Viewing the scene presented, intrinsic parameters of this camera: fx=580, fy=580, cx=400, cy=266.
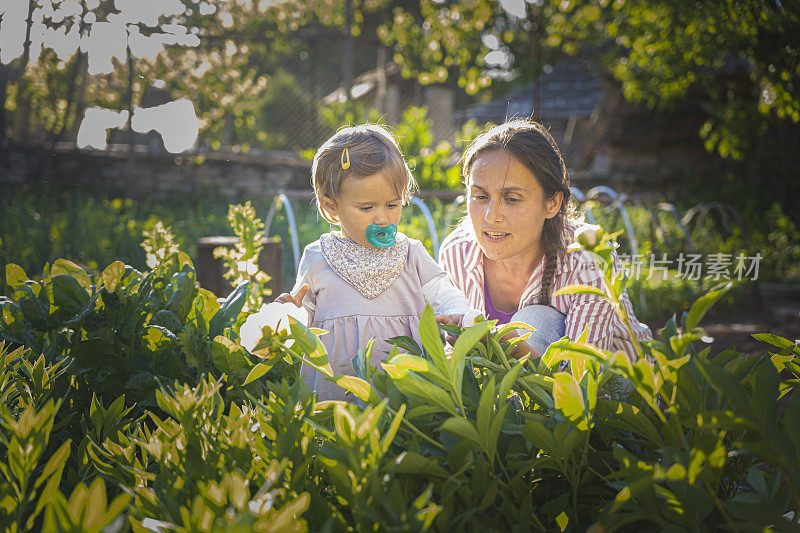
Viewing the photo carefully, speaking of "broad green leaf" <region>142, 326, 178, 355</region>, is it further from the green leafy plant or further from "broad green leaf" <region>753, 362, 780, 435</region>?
"broad green leaf" <region>753, 362, 780, 435</region>

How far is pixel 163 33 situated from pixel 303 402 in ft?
7.49

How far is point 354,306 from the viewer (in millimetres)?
2195

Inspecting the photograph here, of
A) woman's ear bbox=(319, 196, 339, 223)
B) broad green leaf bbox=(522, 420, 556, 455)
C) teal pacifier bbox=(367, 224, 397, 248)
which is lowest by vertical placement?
broad green leaf bbox=(522, 420, 556, 455)

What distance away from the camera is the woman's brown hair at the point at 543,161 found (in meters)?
2.26

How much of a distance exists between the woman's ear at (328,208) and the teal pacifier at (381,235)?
22cm

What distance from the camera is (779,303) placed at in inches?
263

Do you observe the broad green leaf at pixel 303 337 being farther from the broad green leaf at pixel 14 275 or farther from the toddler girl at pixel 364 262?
the toddler girl at pixel 364 262

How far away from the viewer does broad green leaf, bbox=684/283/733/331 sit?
2.28ft

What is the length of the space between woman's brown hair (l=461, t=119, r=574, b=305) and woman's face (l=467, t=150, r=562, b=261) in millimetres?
33

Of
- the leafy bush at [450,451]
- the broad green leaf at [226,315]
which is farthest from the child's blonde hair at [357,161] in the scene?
the leafy bush at [450,451]

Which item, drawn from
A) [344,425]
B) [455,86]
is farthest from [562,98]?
[344,425]

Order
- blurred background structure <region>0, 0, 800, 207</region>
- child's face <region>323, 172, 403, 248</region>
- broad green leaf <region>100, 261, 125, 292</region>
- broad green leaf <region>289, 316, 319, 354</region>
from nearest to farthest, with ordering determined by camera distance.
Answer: broad green leaf <region>289, 316, 319, 354</region>, broad green leaf <region>100, 261, 125, 292</region>, child's face <region>323, 172, 403, 248</region>, blurred background structure <region>0, 0, 800, 207</region>

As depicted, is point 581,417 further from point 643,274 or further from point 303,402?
point 643,274

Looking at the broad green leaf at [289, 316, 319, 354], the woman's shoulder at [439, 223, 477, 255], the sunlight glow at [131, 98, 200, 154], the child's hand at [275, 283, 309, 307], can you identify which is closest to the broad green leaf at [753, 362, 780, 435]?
the broad green leaf at [289, 316, 319, 354]
